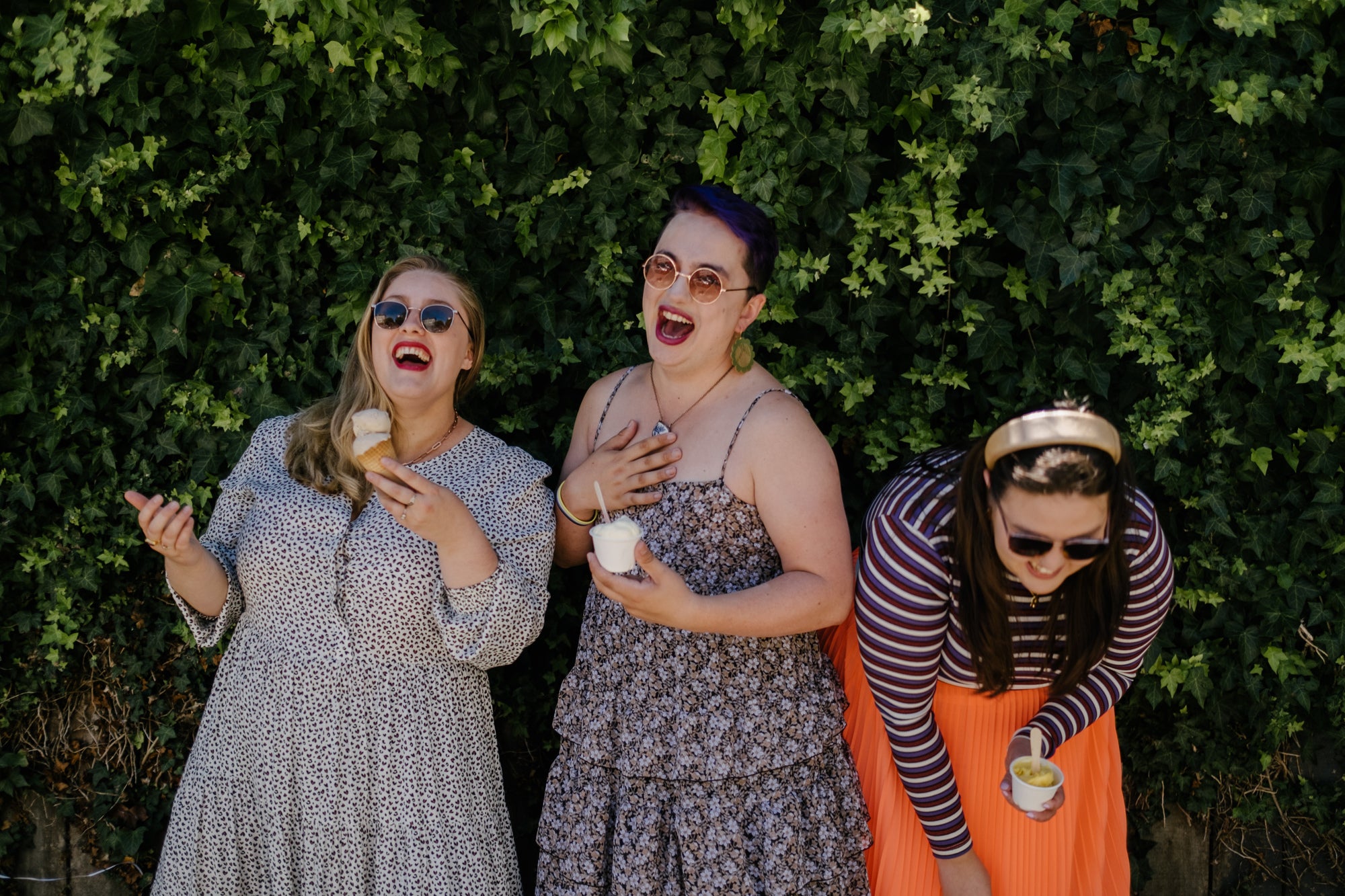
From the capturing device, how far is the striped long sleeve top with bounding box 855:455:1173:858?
2.31m

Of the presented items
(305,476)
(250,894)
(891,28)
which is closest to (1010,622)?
(891,28)

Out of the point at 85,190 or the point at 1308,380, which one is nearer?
the point at 1308,380

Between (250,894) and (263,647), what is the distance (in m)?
0.59

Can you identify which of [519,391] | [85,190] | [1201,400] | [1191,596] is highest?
[85,190]

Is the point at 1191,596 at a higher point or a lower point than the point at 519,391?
lower

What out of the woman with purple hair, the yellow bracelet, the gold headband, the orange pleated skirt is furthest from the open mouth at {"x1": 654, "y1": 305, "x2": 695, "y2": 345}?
the orange pleated skirt

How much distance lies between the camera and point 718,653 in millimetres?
2480

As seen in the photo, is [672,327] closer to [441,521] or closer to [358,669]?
[441,521]

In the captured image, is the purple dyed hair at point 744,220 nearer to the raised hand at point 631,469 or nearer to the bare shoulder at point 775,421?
the bare shoulder at point 775,421

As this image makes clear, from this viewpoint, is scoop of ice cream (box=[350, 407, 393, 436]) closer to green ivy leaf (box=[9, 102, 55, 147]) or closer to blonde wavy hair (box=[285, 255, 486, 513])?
blonde wavy hair (box=[285, 255, 486, 513])

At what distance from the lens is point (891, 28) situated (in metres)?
2.75

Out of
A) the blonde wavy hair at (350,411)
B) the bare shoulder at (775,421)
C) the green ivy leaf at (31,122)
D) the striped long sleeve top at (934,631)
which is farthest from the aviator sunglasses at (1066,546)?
the green ivy leaf at (31,122)

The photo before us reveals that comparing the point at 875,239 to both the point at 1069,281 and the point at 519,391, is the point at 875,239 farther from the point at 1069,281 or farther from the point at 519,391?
the point at 519,391

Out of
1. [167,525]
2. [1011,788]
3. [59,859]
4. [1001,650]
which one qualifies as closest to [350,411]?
[167,525]
